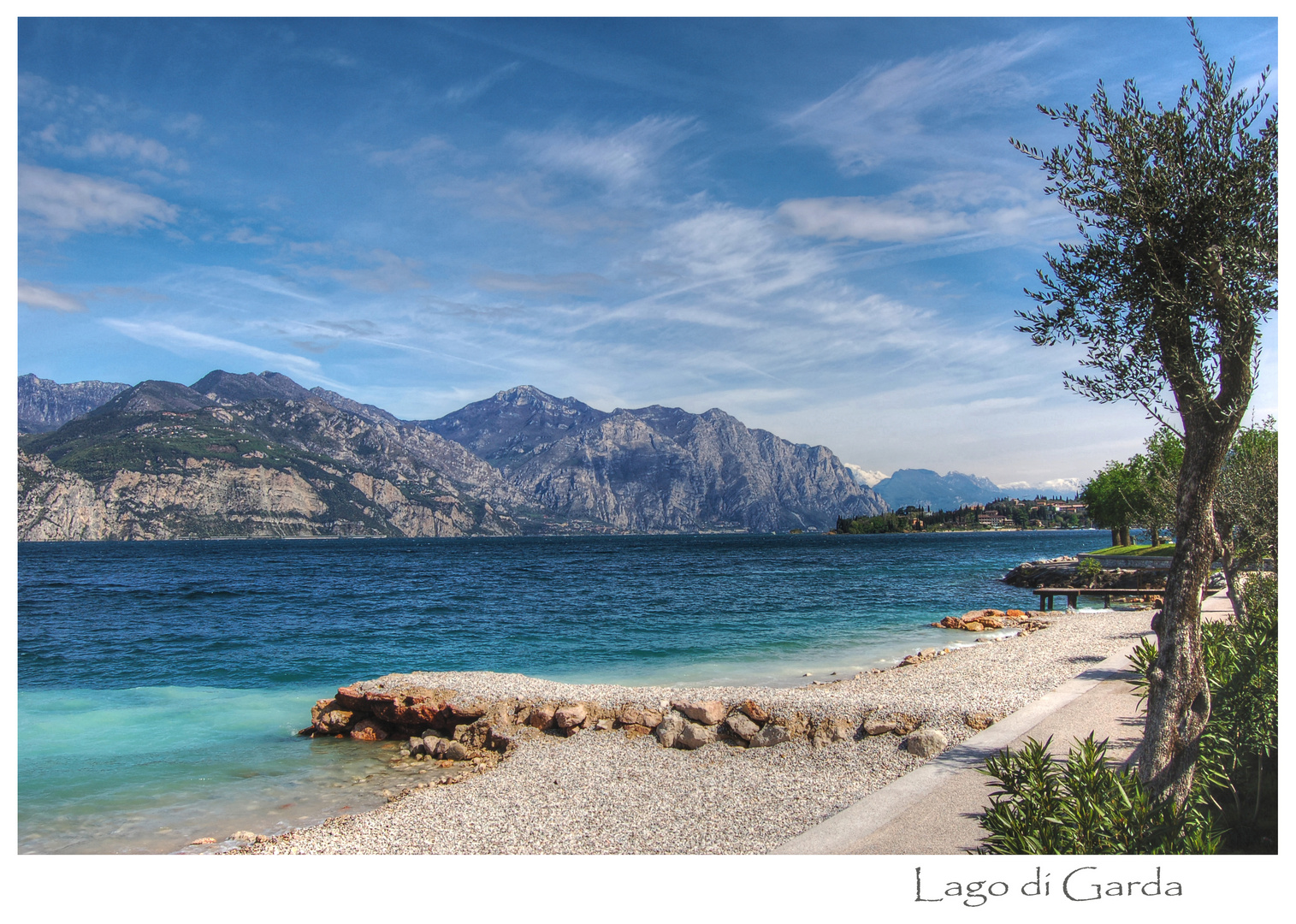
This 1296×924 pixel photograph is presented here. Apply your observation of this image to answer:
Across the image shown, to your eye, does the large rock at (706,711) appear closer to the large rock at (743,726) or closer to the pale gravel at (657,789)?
the large rock at (743,726)

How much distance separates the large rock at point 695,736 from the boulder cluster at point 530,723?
2cm

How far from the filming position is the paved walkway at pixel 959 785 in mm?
6336

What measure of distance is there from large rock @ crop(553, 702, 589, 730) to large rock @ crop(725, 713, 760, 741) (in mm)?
2947

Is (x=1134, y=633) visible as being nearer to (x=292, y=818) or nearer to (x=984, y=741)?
(x=984, y=741)

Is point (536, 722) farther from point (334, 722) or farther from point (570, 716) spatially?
point (334, 722)

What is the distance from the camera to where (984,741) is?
9.40 meters

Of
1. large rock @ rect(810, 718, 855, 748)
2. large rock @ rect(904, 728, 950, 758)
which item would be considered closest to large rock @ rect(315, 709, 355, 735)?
large rock @ rect(810, 718, 855, 748)

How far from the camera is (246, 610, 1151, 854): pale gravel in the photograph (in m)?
8.66

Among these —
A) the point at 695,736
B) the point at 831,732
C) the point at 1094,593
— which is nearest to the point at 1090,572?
the point at 1094,593

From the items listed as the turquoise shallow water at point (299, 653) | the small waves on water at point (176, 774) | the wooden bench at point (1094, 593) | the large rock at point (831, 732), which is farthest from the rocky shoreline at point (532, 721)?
the wooden bench at point (1094, 593)

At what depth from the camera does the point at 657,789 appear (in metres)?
10.3

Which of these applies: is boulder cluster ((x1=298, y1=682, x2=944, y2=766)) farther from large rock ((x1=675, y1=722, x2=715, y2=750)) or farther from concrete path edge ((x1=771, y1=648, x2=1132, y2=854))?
concrete path edge ((x1=771, y1=648, x2=1132, y2=854))
